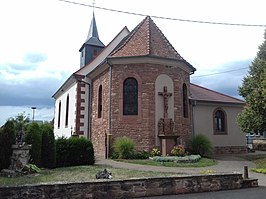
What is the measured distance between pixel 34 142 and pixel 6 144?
1161mm

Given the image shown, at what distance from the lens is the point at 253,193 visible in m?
8.13

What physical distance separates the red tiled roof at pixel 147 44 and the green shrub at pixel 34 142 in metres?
7.67

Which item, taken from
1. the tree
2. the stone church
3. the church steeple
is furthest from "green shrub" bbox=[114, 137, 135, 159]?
the church steeple

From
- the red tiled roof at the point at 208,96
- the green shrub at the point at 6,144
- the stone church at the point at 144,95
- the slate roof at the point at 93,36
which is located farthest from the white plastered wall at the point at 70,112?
the green shrub at the point at 6,144

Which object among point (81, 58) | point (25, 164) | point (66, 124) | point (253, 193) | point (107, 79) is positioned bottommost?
point (253, 193)

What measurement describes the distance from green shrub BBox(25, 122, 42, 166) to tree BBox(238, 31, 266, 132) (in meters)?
11.8

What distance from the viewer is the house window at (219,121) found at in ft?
75.2

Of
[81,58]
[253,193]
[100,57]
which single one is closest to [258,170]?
[253,193]

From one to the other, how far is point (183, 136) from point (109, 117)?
4812 mm

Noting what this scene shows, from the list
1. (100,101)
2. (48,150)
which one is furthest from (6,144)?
(100,101)

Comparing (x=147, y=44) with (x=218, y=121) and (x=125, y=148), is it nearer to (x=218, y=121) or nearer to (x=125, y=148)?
(x=125, y=148)

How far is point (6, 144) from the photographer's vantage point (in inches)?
422

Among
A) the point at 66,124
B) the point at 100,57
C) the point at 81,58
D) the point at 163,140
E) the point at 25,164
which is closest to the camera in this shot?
the point at 25,164

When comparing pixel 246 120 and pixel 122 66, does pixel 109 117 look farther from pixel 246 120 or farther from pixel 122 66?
pixel 246 120
